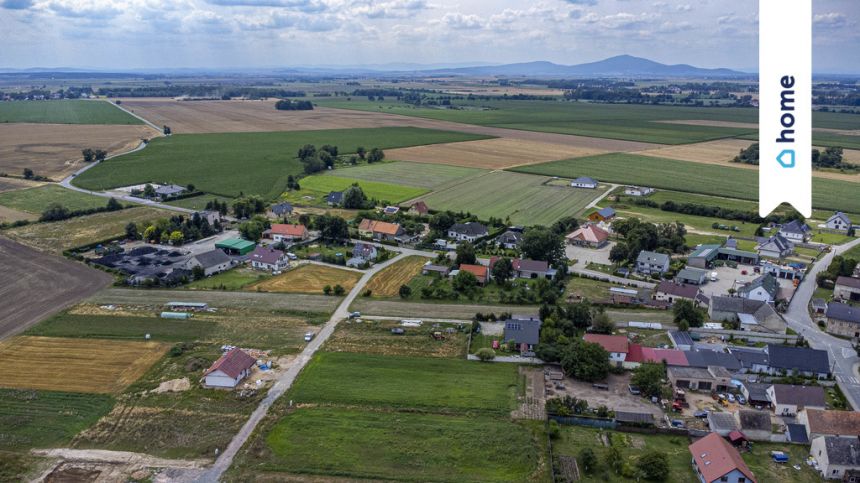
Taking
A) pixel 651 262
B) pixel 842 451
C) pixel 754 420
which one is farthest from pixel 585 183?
pixel 842 451

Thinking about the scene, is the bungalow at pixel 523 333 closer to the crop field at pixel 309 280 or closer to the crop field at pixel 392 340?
the crop field at pixel 392 340

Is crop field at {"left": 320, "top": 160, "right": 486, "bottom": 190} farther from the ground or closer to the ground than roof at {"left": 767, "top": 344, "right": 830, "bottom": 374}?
farther from the ground

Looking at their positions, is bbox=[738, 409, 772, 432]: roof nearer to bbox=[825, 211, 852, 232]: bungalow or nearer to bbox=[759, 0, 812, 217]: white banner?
bbox=[759, 0, 812, 217]: white banner

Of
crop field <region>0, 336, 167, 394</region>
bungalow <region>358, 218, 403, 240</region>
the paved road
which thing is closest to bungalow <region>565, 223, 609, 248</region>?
the paved road

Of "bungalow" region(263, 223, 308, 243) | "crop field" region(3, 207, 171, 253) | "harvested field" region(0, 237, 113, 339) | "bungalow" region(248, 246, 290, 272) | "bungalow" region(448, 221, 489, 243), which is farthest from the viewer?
"bungalow" region(448, 221, 489, 243)

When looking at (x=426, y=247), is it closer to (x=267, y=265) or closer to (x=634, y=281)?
(x=267, y=265)

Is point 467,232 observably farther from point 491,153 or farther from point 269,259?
point 491,153

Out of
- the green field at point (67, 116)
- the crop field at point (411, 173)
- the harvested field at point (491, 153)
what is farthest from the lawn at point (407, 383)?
the green field at point (67, 116)
